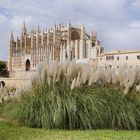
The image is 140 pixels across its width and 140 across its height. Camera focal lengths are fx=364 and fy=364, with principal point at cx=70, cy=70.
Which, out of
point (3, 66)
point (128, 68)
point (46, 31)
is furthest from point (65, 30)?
point (128, 68)

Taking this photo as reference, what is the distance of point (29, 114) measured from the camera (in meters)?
7.43

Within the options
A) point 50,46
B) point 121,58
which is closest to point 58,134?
point 121,58

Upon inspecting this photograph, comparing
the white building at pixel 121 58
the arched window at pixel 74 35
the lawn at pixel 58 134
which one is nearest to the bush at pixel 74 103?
the lawn at pixel 58 134

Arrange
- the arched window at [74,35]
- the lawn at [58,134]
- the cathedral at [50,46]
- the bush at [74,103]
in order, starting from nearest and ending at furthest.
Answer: the lawn at [58,134] → the bush at [74,103] → the cathedral at [50,46] → the arched window at [74,35]

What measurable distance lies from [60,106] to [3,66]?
100 meters

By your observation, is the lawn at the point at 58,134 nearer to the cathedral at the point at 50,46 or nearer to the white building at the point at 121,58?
the white building at the point at 121,58

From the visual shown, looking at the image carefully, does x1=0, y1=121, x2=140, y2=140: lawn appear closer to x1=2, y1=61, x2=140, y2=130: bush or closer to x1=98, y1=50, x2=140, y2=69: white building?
x1=2, y1=61, x2=140, y2=130: bush

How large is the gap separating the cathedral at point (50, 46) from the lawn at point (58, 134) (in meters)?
75.2

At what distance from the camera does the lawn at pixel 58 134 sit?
6.12 metres

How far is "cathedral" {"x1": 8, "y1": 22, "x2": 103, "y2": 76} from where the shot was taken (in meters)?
88.6

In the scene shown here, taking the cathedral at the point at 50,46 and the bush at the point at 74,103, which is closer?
the bush at the point at 74,103

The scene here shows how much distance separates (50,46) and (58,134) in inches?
3526

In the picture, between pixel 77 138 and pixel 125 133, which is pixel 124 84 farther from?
pixel 77 138

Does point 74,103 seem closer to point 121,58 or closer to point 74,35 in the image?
point 121,58
